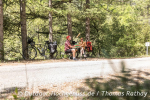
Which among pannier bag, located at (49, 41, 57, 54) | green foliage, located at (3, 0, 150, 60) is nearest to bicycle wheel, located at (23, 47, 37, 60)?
green foliage, located at (3, 0, 150, 60)

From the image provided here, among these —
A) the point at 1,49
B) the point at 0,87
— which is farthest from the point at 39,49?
the point at 0,87

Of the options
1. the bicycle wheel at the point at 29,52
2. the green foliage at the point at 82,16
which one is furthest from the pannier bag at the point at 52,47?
the green foliage at the point at 82,16

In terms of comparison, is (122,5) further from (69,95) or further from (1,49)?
(69,95)

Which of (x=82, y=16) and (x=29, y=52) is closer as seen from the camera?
(x=29, y=52)

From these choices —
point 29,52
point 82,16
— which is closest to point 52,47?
point 29,52

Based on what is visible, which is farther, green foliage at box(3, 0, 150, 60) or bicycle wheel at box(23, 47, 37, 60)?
green foliage at box(3, 0, 150, 60)

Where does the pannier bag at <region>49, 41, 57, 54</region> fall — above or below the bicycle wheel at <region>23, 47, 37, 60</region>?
above

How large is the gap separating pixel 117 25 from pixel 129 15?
7934 mm

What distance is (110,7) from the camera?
13.3 m

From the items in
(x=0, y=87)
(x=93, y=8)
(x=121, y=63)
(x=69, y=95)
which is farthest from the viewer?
(x=93, y=8)

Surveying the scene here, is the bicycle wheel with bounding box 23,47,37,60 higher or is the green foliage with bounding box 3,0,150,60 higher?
the green foliage with bounding box 3,0,150,60

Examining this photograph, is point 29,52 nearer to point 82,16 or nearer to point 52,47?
point 52,47

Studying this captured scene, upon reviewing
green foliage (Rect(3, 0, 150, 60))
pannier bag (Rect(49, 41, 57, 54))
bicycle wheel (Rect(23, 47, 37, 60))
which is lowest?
bicycle wheel (Rect(23, 47, 37, 60))

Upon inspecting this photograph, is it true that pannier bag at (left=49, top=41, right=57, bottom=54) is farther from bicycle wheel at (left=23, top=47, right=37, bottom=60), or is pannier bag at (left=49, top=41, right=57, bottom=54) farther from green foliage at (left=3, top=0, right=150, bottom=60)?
green foliage at (left=3, top=0, right=150, bottom=60)
